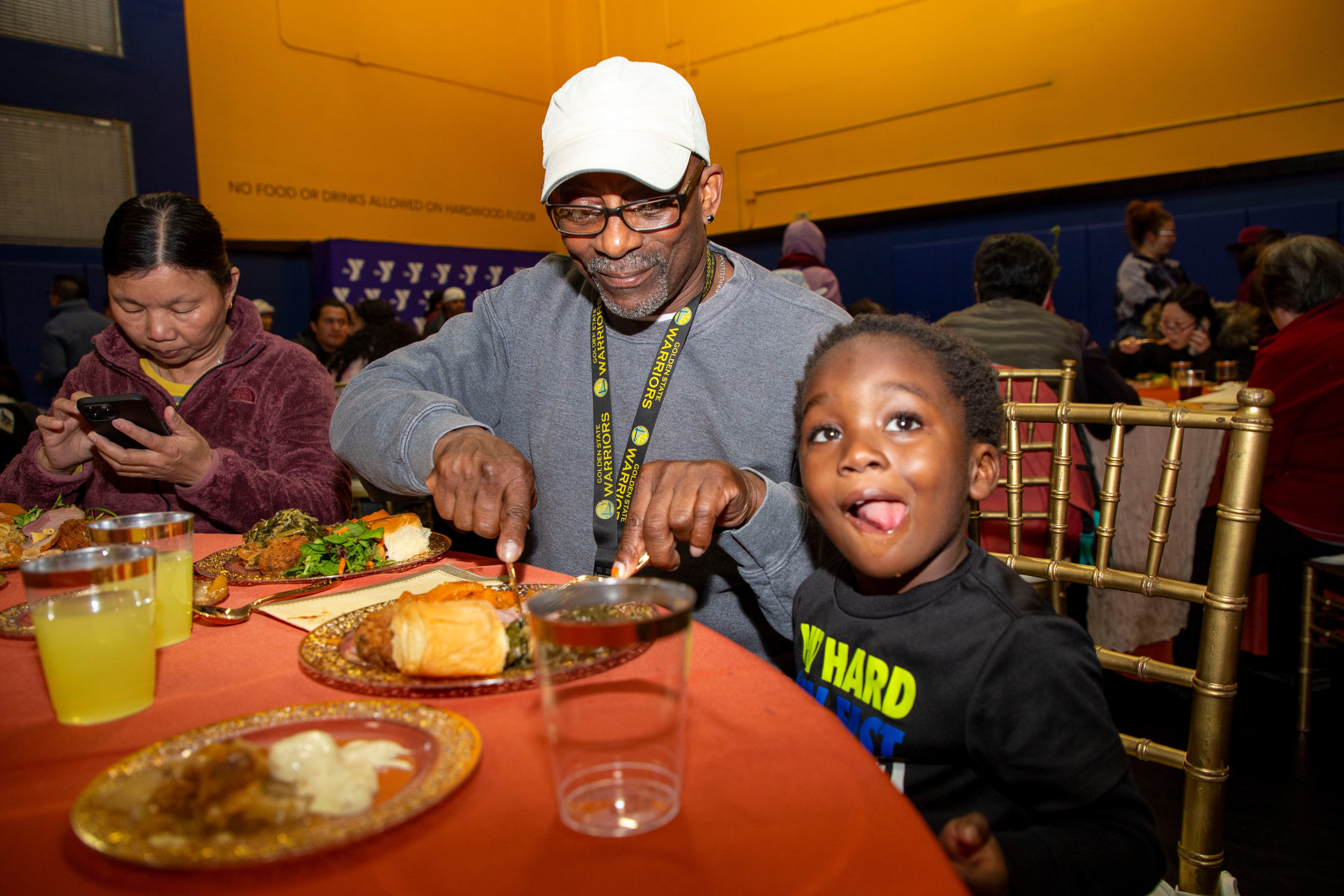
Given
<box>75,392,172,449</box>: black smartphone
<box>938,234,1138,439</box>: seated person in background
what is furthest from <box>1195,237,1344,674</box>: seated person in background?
<box>75,392,172,449</box>: black smartphone

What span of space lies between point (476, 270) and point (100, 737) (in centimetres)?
938

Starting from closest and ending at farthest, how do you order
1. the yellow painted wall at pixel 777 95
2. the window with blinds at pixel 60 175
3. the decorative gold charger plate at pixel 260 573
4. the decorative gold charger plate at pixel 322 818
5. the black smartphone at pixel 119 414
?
the decorative gold charger plate at pixel 322 818, the decorative gold charger plate at pixel 260 573, the black smartphone at pixel 119 414, the window with blinds at pixel 60 175, the yellow painted wall at pixel 777 95

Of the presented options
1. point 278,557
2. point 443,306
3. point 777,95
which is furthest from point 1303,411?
point 777,95

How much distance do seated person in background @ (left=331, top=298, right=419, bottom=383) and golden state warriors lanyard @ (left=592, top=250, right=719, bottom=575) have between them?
3082 mm

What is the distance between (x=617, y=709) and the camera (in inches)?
25.3

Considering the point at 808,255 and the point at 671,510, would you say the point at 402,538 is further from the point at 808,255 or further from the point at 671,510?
the point at 808,255

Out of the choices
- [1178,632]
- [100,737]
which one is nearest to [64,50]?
[100,737]

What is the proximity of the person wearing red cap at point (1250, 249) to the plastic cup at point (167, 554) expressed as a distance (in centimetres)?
561

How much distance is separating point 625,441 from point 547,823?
1.14 meters

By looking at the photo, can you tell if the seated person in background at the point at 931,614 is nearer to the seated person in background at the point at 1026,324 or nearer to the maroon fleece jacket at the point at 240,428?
the maroon fleece jacket at the point at 240,428

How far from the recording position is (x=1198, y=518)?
3230 mm

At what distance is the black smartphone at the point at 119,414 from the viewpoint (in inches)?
69.9

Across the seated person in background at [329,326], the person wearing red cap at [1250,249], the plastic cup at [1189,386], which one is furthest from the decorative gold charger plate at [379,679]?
the seated person in background at [329,326]

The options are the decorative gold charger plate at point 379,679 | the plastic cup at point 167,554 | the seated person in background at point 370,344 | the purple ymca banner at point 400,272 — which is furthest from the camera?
the purple ymca banner at point 400,272
